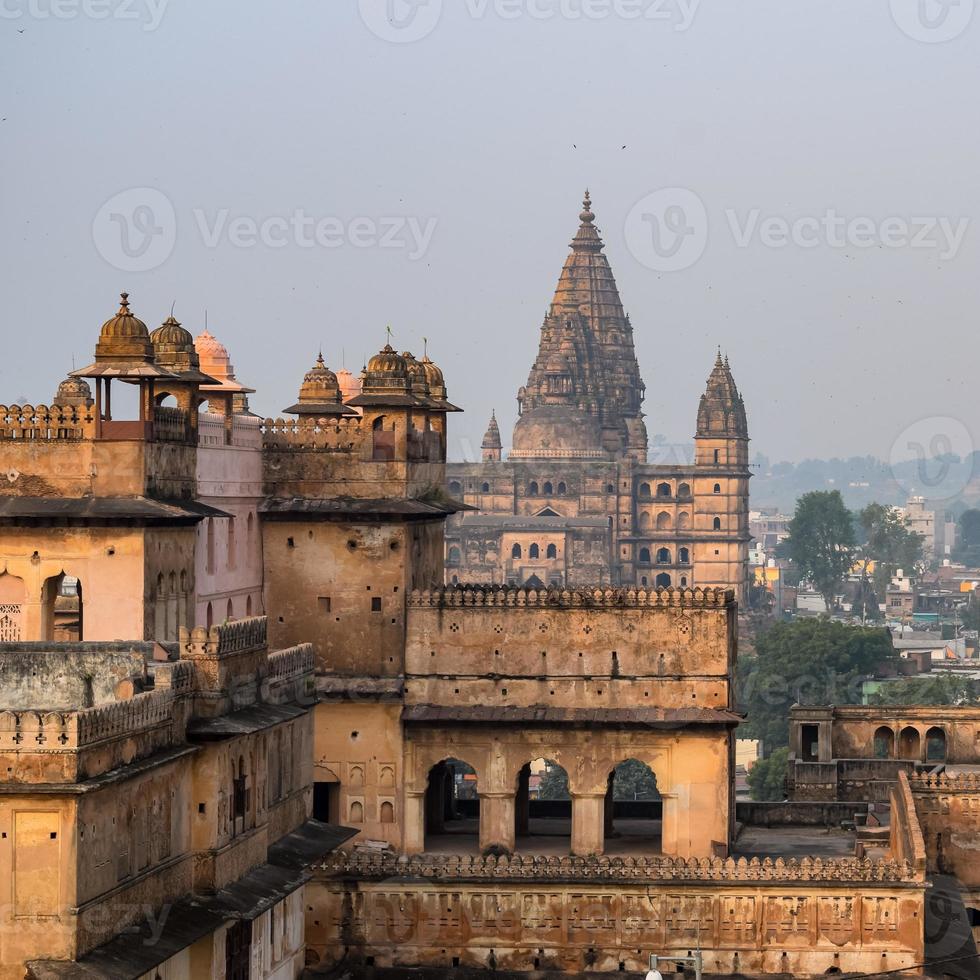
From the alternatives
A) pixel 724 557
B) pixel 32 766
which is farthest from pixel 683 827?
pixel 724 557

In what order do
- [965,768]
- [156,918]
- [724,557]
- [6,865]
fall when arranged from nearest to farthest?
[6,865] → [156,918] → [965,768] → [724,557]

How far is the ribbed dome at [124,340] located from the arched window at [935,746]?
21488 millimetres

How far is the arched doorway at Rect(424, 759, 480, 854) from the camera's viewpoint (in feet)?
149

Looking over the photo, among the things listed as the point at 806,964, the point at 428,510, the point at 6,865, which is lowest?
the point at 806,964

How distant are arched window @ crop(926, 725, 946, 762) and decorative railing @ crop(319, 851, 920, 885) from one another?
1465 centimetres

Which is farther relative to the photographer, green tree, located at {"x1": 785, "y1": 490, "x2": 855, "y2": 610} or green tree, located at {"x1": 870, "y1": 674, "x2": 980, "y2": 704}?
green tree, located at {"x1": 785, "y1": 490, "x2": 855, "y2": 610}

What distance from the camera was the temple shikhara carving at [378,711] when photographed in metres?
35.2

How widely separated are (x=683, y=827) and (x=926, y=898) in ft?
12.6

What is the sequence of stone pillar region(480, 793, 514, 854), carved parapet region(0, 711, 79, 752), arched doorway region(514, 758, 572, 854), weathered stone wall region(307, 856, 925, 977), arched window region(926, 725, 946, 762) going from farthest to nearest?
arched window region(926, 725, 946, 762), arched doorway region(514, 758, 572, 854), stone pillar region(480, 793, 514, 854), weathered stone wall region(307, 856, 925, 977), carved parapet region(0, 711, 79, 752)

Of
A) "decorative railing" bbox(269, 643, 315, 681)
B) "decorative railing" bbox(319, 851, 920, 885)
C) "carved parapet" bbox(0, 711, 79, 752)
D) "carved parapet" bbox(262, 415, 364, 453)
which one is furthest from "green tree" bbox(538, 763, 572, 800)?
"carved parapet" bbox(0, 711, 79, 752)

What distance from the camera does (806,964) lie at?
40.9 m

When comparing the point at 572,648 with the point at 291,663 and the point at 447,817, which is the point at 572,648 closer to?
the point at 447,817

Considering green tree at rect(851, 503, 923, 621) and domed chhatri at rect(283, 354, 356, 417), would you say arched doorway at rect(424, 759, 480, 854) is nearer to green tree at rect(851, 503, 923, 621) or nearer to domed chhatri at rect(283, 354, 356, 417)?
domed chhatri at rect(283, 354, 356, 417)

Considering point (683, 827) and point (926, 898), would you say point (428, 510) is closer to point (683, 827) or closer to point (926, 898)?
point (683, 827)
